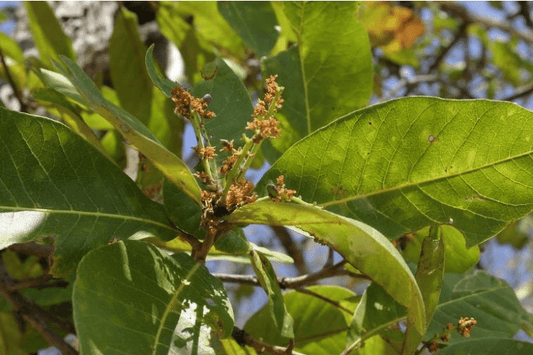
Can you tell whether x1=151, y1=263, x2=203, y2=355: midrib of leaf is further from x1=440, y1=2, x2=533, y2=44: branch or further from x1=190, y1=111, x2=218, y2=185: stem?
x1=440, y1=2, x2=533, y2=44: branch

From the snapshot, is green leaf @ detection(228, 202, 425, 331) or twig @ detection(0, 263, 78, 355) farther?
twig @ detection(0, 263, 78, 355)

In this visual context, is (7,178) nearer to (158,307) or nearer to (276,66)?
(158,307)

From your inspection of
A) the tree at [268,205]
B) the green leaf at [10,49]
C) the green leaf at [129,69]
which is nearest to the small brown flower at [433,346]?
the tree at [268,205]

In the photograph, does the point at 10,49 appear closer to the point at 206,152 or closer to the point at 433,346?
the point at 206,152

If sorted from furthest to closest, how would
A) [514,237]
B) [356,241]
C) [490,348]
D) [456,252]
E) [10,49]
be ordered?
1. [514,237]
2. [10,49]
3. [456,252]
4. [490,348]
5. [356,241]

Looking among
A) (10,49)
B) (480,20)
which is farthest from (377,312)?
(480,20)

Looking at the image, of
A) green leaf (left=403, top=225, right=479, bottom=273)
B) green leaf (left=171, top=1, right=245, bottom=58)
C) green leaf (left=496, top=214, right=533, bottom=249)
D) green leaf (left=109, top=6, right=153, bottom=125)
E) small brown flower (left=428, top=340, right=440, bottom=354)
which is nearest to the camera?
small brown flower (left=428, top=340, right=440, bottom=354)

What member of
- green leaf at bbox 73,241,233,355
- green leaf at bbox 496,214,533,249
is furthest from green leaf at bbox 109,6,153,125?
green leaf at bbox 496,214,533,249
